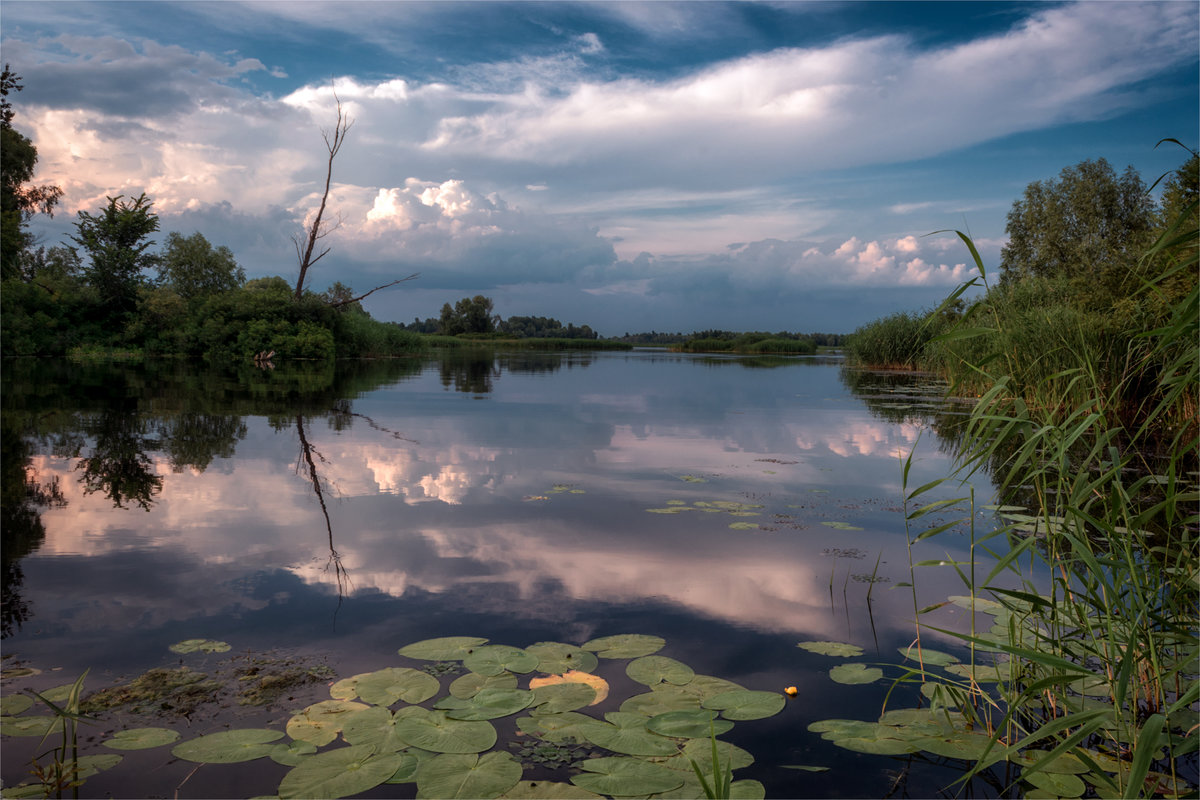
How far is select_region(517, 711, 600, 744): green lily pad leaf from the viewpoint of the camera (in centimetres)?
259

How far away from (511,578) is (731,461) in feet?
16.7

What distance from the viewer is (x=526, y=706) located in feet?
9.08

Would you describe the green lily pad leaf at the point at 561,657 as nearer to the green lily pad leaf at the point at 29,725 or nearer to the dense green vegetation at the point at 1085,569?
the dense green vegetation at the point at 1085,569

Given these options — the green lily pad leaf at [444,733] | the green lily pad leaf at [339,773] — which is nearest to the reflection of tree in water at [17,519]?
the green lily pad leaf at [339,773]

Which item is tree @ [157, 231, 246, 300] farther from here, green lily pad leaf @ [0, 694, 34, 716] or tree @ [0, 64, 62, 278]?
green lily pad leaf @ [0, 694, 34, 716]

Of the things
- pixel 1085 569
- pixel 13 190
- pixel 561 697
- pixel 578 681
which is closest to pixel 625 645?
pixel 578 681

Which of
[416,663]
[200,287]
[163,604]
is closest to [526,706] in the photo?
[416,663]

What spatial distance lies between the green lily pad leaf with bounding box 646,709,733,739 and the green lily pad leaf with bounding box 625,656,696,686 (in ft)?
0.96

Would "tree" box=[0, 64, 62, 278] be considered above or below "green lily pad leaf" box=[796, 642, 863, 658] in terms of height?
above

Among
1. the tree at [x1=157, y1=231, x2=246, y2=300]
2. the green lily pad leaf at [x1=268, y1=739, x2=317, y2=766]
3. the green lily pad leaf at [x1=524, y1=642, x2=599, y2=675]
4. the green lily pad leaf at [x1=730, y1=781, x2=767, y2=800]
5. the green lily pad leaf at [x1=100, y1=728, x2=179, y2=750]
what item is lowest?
the green lily pad leaf at [x1=730, y1=781, x2=767, y2=800]

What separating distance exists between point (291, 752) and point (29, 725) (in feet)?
3.49

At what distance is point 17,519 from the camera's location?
17.5 feet

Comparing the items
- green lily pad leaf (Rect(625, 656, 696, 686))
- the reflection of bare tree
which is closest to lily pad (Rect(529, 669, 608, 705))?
green lily pad leaf (Rect(625, 656, 696, 686))

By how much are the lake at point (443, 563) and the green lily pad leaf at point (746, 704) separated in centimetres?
5
